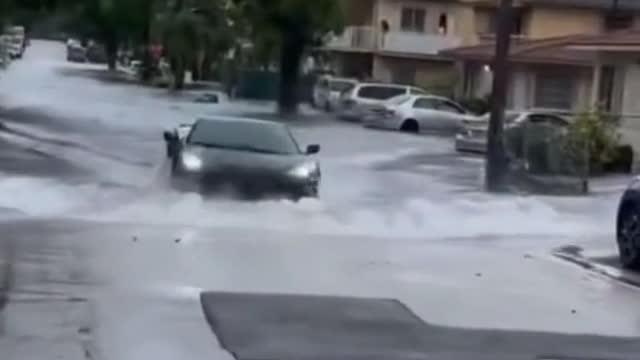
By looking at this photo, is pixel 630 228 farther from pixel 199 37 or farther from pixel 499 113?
pixel 199 37

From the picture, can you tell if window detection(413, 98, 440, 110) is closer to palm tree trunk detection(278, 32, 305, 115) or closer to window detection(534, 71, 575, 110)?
window detection(534, 71, 575, 110)

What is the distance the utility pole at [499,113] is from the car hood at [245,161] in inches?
316

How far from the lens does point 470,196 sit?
34.0 metres

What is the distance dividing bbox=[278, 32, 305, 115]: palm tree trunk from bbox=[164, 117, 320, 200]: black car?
140 ft

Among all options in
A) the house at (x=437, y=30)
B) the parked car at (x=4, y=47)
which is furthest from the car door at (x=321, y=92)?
the parked car at (x=4, y=47)

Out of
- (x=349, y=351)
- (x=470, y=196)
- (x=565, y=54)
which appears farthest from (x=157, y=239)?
(x=565, y=54)

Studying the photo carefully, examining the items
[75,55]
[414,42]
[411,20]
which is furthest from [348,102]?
[75,55]

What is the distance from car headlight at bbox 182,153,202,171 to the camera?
29.0 m

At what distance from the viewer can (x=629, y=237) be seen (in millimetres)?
20781

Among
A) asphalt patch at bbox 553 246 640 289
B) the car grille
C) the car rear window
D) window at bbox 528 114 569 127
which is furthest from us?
the car rear window

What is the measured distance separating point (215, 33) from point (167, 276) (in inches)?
2663

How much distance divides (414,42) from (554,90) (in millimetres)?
19449

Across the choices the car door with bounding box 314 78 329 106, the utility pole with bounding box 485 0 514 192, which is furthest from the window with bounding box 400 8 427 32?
the utility pole with bounding box 485 0 514 192

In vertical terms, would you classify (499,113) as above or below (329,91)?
above
